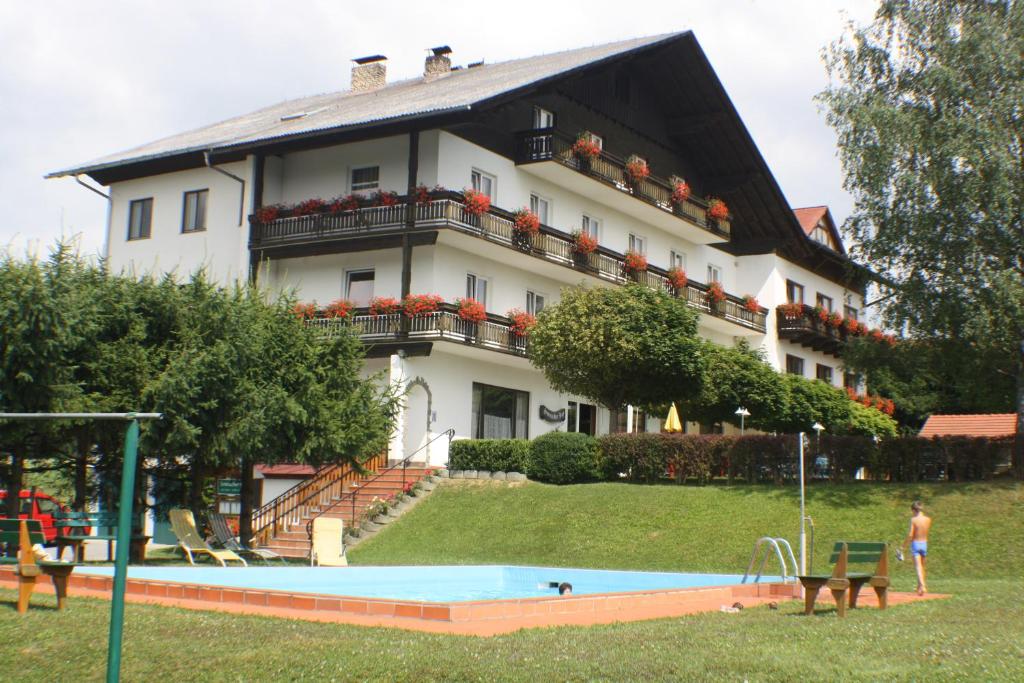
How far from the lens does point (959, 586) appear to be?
60.7 feet

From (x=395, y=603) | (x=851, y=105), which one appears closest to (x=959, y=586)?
(x=395, y=603)

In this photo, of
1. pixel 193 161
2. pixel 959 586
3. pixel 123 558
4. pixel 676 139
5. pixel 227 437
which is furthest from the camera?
pixel 676 139

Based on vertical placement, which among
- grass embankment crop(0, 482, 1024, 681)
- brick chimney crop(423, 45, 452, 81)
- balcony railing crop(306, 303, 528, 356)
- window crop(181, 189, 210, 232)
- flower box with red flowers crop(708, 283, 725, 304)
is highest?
brick chimney crop(423, 45, 452, 81)

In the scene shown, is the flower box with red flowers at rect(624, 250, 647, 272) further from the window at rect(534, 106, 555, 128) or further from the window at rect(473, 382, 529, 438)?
the window at rect(473, 382, 529, 438)

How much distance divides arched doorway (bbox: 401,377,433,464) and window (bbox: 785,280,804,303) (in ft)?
70.2

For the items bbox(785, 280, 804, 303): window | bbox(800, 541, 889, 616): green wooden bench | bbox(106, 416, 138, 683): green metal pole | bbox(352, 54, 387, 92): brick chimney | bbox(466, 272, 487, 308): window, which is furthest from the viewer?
bbox(785, 280, 804, 303): window

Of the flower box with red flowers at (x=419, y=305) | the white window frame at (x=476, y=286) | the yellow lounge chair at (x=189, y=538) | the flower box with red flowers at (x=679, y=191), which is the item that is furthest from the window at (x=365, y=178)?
the yellow lounge chair at (x=189, y=538)

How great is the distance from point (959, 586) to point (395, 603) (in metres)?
11.0

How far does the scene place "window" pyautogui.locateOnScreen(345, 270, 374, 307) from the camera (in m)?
34.3

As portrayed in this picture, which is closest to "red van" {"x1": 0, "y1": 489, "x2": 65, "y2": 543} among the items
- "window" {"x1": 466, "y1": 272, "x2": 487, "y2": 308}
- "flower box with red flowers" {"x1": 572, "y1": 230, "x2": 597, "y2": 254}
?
"window" {"x1": 466, "y1": 272, "x2": 487, "y2": 308}

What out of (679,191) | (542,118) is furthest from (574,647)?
(679,191)

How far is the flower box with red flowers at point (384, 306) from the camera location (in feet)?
105

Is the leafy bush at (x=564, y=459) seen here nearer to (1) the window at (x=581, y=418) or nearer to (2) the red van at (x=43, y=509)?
(1) the window at (x=581, y=418)

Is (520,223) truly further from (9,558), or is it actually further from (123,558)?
(123,558)
